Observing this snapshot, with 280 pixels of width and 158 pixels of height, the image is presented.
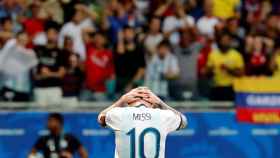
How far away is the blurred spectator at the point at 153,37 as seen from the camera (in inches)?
645

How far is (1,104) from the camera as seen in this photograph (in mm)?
15203

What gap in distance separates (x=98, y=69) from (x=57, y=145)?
Answer: 2822mm

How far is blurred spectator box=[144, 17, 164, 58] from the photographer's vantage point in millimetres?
16389

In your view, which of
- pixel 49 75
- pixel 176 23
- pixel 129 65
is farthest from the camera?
pixel 176 23

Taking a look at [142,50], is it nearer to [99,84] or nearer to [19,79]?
[99,84]

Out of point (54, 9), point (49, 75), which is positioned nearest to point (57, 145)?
point (49, 75)

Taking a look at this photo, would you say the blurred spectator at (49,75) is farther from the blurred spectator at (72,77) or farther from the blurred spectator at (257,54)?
the blurred spectator at (257,54)

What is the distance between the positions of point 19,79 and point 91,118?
129 cm

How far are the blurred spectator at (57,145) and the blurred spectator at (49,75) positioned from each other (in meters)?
1.56

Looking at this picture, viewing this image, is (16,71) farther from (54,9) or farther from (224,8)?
(224,8)

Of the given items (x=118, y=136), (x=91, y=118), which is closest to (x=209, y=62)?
(x=91, y=118)

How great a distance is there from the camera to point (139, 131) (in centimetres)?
942

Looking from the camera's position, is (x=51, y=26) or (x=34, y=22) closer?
(x=51, y=26)

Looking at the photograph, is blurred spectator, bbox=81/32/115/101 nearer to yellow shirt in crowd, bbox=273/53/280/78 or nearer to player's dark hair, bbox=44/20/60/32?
player's dark hair, bbox=44/20/60/32
